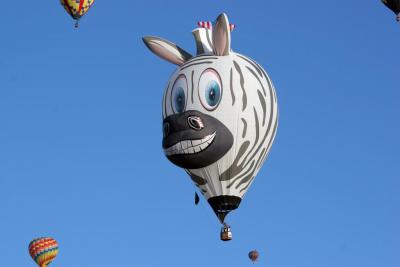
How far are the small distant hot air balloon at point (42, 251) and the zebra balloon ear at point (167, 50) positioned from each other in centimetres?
1004

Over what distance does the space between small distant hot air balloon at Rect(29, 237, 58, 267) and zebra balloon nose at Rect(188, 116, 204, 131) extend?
11460 mm

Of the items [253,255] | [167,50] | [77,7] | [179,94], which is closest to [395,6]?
[167,50]

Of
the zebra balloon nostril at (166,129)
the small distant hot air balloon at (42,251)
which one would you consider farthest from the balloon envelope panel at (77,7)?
the zebra balloon nostril at (166,129)

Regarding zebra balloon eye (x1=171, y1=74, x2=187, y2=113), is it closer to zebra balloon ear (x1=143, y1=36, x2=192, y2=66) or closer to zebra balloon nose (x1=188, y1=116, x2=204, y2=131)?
zebra balloon nose (x1=188, y1=116, x2=204, y2=131)

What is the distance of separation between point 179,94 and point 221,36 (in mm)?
1684

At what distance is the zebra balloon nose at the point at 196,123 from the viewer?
84.7 feet

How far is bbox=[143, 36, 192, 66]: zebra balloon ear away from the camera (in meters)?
28.0

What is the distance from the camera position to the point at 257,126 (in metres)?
26.5

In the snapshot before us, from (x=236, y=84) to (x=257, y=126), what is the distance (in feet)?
3.55

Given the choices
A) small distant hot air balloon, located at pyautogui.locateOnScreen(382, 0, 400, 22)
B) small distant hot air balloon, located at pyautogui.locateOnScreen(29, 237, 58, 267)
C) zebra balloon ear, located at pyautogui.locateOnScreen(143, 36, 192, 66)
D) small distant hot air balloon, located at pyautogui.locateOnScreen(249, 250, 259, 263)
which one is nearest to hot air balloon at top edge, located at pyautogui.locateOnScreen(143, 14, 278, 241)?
zebra balloon ear, located at pyautogui.locateOnScreen(143, 36, 192, 66)

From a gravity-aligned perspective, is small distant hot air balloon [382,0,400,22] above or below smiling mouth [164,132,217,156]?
above

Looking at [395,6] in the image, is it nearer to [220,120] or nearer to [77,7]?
[220,120]

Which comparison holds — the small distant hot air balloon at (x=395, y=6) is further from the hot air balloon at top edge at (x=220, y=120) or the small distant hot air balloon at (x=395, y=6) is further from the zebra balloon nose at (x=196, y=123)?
the zebra balloon nose at (x=196, y=123)

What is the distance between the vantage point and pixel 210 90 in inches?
1027
